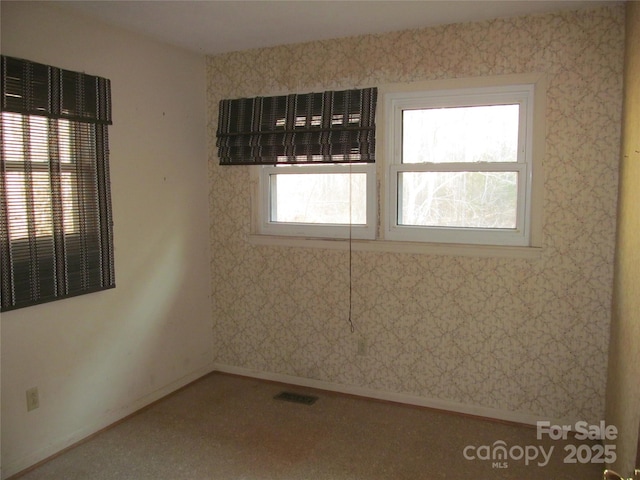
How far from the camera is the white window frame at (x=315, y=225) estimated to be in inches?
129

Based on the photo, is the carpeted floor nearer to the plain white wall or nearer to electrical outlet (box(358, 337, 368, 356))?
the plain white wall

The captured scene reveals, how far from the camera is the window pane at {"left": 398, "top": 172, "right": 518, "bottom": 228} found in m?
2.98

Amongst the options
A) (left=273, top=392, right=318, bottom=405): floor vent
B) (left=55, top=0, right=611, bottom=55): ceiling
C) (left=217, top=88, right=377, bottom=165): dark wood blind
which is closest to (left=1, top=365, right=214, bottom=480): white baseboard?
(left=273, top=392, right=318, bottom=405): floor vent

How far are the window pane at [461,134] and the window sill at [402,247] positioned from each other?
538 mm

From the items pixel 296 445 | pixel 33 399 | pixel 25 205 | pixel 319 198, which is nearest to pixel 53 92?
pixel 25 205

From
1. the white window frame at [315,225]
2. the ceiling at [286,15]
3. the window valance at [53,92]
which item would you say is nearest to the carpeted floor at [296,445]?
the white window frame at [315,225]

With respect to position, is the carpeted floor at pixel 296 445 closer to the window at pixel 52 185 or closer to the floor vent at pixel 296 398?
the floor vent at pixel 296 398

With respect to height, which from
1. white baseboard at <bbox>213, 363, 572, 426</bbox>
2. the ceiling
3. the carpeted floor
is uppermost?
the ceiling

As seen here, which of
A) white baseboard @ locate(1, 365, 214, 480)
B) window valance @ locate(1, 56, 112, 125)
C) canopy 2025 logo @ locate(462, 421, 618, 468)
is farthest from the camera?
canopy 2025 logo @ locate(462, 421, 618, 468)

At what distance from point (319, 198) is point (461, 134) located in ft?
3.45

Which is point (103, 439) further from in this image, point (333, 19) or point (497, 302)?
point (333, 19)

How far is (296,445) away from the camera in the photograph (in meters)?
2.77

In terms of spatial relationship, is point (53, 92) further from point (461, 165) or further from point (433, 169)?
point (461, 165)

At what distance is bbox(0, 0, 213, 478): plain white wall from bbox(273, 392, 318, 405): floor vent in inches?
29.0
